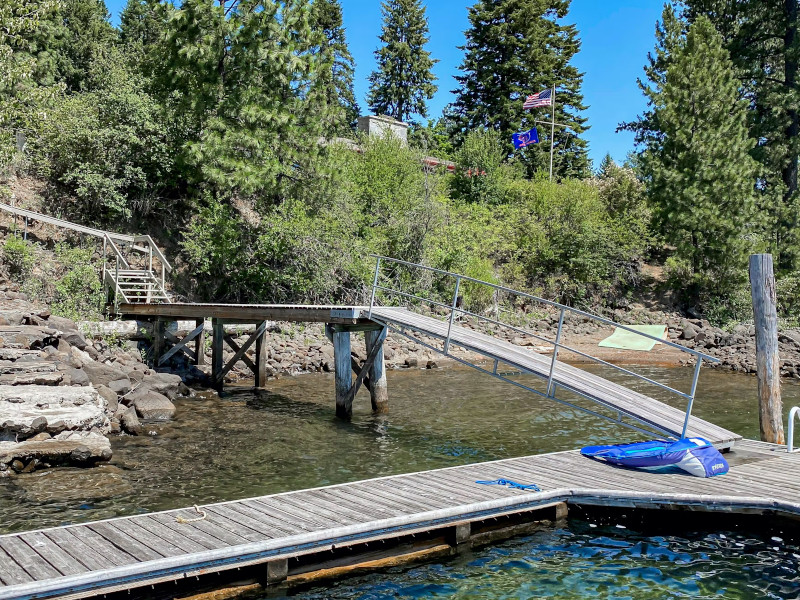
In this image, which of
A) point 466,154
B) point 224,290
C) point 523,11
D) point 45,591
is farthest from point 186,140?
point 523,11

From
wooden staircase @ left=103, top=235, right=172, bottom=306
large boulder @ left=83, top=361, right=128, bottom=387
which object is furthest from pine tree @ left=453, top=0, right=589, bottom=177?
large boulder @ left=83, top=361, right=128, bottom=387

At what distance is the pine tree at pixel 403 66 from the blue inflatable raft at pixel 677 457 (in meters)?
47.0

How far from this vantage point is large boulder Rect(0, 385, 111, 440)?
1136cm

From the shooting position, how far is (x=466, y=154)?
42.0 metres

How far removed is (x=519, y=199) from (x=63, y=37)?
27038mm

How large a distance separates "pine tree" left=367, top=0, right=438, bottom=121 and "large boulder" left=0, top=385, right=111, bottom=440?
45.3 meters

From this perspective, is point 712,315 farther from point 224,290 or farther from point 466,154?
point 224,290

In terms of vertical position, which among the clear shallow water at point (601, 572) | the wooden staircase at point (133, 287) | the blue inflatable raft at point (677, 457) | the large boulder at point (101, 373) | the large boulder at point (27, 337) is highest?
the wooden staircase at point (133, 287)

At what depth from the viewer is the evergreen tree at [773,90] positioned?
33281 millimetres

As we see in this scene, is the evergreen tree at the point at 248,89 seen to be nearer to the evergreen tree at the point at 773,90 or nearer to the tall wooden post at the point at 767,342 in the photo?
the tall wooden post at the point at 767,342

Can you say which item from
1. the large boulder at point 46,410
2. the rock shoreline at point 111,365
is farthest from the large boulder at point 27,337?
the large boulder at point 46,410

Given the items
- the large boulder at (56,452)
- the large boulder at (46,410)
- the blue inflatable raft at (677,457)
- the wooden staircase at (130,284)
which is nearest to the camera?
the blue inflatable raft at (677,457)

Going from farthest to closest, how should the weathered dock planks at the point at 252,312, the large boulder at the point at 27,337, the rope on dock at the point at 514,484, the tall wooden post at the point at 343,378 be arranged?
A: 1. the tall wooden post at the point at 343,378
2. the weathered dock planks at the point at 252,312
3. the large boulder at the point at 27,337
4. the rope on dock at the point at 514,484

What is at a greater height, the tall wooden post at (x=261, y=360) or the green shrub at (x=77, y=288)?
the green shrub at (x=77, y=288)
